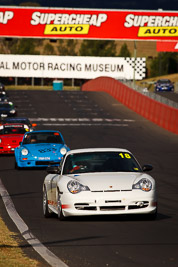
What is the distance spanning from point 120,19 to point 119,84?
2649cm

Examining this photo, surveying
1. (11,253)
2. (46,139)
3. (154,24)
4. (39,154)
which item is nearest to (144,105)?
(46,139)

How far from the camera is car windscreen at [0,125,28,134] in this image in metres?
30.6

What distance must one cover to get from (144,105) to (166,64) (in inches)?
3409

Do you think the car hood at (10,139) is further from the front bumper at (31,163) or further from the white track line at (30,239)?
the white track line at (30,239)

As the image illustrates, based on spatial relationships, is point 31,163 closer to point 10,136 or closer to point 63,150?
point 63,150

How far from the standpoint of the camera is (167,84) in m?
82.5

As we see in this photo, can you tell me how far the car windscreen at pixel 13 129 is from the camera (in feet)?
100

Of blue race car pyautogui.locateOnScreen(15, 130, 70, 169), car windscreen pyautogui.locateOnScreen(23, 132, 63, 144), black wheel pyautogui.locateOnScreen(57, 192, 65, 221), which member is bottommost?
blue race car pyautogui.locateOnScreen(15, 130, 70, 169)

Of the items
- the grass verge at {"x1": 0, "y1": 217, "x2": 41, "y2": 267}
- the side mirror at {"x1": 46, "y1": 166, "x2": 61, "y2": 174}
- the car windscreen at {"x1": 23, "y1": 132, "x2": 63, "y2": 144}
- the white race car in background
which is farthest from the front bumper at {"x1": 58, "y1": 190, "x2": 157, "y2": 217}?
the car windscreen at {"x1": 23, "y1": 132, "x2": 63, "y2": 144}

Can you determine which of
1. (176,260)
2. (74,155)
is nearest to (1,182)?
(74,155)

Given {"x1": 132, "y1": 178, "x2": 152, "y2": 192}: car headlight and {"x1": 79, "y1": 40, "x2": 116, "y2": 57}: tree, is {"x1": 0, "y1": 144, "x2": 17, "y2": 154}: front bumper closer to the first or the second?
{"x1": 132, "y1": 178, "x2": 152, "y2": 192}: car headlight

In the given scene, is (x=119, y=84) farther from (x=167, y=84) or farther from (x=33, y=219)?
(x=33, y=219)

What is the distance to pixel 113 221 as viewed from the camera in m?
12.4

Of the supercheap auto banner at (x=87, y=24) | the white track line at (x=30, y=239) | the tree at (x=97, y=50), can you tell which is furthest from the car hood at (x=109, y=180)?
the tree at (x=97, y=50)
